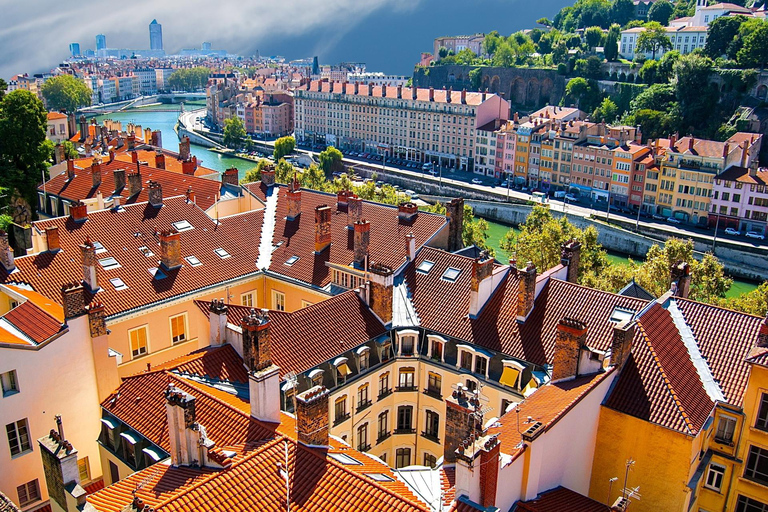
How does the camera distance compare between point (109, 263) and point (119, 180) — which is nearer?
point (109, 263)

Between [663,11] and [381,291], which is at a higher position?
[663,11]

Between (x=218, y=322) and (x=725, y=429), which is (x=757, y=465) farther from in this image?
(x=218, y=322)

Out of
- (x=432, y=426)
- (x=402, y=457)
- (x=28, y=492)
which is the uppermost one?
(x=28, y=492)

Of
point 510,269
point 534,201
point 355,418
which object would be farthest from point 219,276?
point 534,201

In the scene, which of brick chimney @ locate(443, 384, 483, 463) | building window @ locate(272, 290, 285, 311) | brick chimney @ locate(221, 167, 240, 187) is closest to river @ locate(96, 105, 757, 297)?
brick chimney @ locate(221, 167, 240, 187)

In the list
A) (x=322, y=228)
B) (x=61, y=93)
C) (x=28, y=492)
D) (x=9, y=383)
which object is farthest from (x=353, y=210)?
(x=61, y=93)

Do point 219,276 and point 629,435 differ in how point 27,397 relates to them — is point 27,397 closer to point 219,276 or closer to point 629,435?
point 219,276

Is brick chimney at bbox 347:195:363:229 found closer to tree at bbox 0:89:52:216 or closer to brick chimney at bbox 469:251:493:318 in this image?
brick chimney at bbox 469:251:493:318
